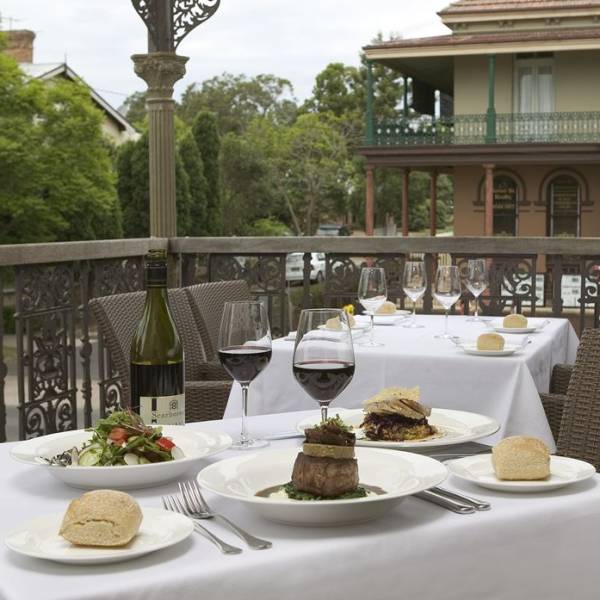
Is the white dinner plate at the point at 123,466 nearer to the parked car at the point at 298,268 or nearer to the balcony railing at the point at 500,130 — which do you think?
the balcony railing at the point at 500,130

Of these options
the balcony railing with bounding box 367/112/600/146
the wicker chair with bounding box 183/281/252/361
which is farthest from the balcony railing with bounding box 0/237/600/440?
the balcony railing with bounding box 367/112/600/146

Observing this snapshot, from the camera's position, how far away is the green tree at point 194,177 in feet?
134

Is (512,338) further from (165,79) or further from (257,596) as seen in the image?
(165,79)

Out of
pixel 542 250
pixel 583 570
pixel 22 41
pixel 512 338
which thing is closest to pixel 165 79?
pixel 542 250

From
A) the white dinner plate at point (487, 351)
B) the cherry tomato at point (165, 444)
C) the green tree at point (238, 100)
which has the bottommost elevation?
the white dinner plate at point (487, 351)

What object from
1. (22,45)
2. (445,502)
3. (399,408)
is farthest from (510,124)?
(22,45)

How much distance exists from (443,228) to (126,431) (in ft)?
180

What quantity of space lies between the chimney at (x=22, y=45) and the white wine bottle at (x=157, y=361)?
5024 centimetres

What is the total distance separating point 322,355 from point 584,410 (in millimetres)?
1174

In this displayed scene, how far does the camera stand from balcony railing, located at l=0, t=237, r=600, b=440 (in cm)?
576

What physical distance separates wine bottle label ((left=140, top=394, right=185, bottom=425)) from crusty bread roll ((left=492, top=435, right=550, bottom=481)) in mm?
760

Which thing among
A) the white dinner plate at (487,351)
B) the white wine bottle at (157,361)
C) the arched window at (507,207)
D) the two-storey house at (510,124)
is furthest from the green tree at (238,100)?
the white wine bottle at (157,361)

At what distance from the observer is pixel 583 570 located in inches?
71.7

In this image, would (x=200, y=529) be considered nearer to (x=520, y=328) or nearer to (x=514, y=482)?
(x=514, y=482)
